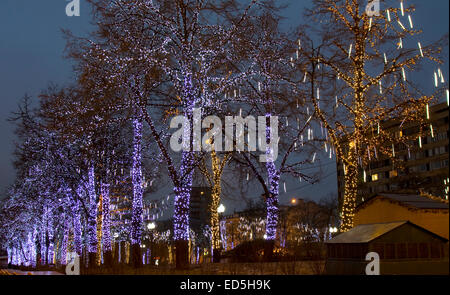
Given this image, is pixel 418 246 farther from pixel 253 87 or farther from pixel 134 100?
pixel 253 87

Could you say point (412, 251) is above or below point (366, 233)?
below

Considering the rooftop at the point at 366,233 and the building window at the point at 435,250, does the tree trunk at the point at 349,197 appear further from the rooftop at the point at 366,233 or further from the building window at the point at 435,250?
the building window at the point at 435,250

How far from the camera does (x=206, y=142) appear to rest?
22.9 m

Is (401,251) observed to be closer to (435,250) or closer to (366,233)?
(366,233)

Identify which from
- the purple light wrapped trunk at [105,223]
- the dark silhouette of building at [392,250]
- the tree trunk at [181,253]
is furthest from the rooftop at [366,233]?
the purple light wrapped trunk at [105,223]

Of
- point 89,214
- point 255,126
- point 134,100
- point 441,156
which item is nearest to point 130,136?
point 89,214

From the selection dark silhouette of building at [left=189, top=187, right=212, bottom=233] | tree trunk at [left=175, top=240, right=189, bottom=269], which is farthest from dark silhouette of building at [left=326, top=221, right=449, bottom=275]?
dark silhouette of building at [left=189, top=187, right=212, bottom=233]

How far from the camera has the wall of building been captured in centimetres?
784

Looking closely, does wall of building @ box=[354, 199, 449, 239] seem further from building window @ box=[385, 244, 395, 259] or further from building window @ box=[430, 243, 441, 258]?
building window @ box=[385, 244, 395, 259]

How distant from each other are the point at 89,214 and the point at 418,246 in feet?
63.3

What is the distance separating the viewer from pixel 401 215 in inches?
364

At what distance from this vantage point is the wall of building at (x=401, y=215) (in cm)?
784

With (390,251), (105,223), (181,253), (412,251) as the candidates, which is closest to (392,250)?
(390,251)

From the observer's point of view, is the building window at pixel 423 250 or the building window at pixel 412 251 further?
the building window at pixel 412 251
